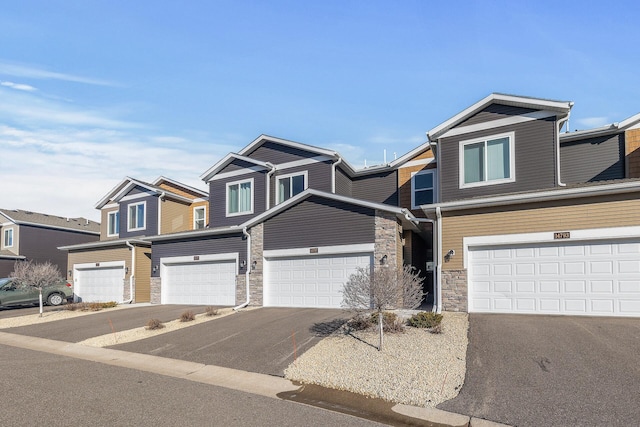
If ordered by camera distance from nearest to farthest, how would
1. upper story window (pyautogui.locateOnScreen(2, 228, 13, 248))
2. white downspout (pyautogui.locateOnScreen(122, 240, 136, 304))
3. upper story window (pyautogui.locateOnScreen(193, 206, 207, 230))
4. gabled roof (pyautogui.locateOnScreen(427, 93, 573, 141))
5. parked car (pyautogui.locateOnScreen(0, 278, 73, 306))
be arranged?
1. gabled roof (pyautogui.locateOnScreen(427, 93, 573, 141))
2. white downspout (pyautogui.locateOnScreen(122, 240, 136, 304))
3. parked car (pyautogui.locateOnScreen(0, 278, 73, 306))
4. upper story window (pyautogui.locateOnScreen(193, 206, 207, 230))
5. upper story window (pyautogui.locateOnScreen(2, 228, 13, 248))

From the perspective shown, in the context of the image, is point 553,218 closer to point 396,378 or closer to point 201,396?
point 396,378

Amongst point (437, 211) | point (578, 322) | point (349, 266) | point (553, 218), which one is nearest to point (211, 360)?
point (349, 266)

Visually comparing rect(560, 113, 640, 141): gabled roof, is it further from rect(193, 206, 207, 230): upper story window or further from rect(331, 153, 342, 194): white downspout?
rect(193, 206, 207, 230): upper story window

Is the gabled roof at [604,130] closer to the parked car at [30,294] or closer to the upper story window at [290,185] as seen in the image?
the upper story window at [290,185]

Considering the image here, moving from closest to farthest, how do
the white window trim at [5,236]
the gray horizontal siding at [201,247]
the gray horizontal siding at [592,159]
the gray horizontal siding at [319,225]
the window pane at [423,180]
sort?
the gray horizontal siding at [319,225] → the gray horizontal siding at [592,159] → the gray horizontal siding at [201,247] → the window pane at [423,180] → the white window trim at [5,236]

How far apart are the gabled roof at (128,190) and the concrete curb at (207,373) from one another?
13.6m

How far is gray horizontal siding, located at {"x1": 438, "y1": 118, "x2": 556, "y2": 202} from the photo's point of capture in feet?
49.3

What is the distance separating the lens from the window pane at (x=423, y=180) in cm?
2054

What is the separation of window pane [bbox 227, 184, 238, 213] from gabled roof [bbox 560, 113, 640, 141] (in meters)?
15.0

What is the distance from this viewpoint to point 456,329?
1156 centimetres

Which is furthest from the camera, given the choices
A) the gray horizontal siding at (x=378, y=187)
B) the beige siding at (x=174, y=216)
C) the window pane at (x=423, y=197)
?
the beige siding at (x=174, y=216)

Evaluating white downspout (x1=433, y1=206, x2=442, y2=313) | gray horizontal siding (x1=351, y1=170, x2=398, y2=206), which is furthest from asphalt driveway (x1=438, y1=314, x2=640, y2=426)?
gray horizontal siding (x1=351, y1=170, x2=398, y2=206)

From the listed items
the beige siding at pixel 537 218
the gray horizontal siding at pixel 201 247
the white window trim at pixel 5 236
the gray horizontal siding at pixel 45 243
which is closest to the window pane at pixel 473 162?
the beige siding at pixel 537 218

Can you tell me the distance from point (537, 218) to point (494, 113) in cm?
486
